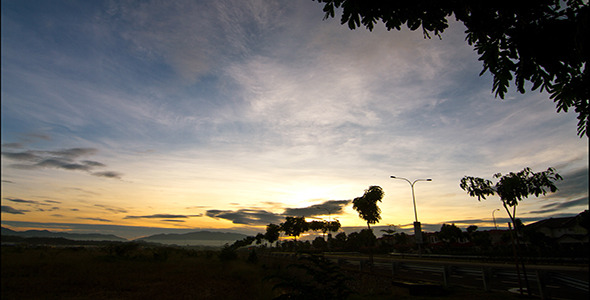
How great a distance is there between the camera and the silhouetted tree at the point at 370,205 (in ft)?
103

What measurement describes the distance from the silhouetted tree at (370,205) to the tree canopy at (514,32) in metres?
28.2

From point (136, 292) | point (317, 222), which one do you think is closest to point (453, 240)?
point (317, 222)

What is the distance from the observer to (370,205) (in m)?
31.9

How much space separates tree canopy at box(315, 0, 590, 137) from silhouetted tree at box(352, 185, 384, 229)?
92.7 feet

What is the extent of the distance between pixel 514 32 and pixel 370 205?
29686 millimetres

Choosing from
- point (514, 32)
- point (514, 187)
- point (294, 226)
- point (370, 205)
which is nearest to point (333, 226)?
point (294, 226)

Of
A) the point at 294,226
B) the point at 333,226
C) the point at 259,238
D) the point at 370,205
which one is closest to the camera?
the point at 370,205

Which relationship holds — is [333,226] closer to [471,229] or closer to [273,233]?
[273,233]

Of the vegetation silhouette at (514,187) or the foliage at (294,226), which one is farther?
the foliage at (294,226)

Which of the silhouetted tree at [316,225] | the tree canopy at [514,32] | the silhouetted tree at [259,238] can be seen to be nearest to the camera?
the tree canopy at [514,32]

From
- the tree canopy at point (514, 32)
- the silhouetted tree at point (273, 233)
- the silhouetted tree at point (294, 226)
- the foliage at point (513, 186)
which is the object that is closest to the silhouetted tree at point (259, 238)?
the silhouetted tree at point (273, 233)

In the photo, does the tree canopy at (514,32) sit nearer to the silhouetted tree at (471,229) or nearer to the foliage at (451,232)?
the foliage at (451,232)

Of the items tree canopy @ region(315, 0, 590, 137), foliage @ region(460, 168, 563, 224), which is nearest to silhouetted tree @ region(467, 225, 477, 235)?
foliage @ region(460, 168, 563, 224)

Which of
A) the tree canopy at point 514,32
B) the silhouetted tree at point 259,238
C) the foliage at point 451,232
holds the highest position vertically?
the tree canopy at point 514,32
